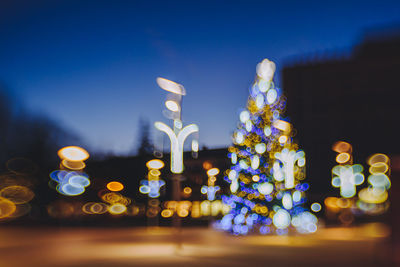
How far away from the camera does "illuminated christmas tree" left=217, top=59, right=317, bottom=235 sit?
1000 inches

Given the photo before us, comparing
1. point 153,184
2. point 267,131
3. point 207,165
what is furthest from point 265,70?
point 153,184

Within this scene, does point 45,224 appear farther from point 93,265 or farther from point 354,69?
point 354,69

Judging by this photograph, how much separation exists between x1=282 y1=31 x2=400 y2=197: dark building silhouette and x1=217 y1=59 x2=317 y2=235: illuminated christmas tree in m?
40.0

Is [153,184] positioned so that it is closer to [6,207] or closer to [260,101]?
[6,207]

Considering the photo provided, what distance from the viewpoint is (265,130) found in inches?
1008

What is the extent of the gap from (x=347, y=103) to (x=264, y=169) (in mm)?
48076

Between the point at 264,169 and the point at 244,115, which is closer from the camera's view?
the point at 264,169

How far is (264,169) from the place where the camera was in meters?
25.8

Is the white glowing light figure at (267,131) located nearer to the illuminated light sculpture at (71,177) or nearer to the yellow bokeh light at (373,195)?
the illuminated light sculpture at (71,177)

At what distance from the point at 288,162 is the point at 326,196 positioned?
130ft

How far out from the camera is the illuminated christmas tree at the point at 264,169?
2539 centimetres

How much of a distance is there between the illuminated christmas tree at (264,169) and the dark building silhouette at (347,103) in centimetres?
3996

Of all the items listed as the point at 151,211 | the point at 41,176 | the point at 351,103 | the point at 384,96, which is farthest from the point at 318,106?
the point at 41,176

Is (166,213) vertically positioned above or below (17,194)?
below
